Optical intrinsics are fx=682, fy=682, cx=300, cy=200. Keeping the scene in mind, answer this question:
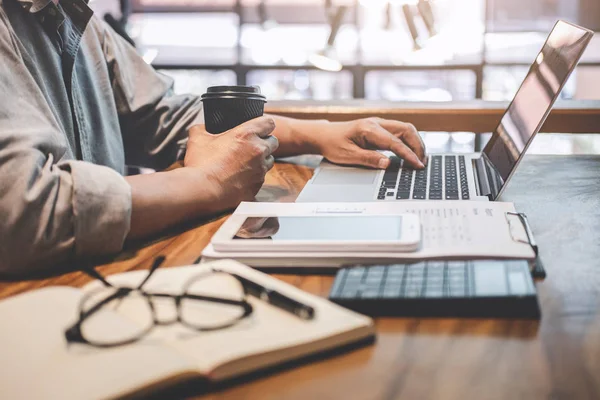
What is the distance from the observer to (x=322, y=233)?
0.81 m

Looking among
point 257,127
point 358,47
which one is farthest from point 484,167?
point 358,47

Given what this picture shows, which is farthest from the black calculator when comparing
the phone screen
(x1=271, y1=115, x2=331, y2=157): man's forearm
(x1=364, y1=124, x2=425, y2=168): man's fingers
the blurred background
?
the blurred background

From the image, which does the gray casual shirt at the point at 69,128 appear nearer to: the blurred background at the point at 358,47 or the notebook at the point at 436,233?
the notebook at the point at 436,233

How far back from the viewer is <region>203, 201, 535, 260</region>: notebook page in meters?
0.74

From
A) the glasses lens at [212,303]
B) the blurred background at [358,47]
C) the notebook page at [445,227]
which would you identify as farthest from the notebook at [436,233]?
the blurred background at [358,47]

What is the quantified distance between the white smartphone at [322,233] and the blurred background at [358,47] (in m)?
4.61

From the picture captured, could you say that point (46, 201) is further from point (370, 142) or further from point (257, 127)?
point (370, 142)

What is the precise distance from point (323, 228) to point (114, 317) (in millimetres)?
324

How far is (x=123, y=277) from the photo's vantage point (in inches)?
27.2

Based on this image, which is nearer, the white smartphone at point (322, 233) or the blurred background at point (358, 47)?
the white smartphone at point (322, 233)

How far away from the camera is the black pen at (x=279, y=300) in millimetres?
570

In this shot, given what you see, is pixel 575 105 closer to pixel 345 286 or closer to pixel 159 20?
pixel 345 286

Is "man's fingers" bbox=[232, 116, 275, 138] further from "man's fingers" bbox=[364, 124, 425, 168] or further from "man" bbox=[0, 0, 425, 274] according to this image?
"man's fingers" bbox=[364, 124, 425, 168]

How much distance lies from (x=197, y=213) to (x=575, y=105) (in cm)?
128
